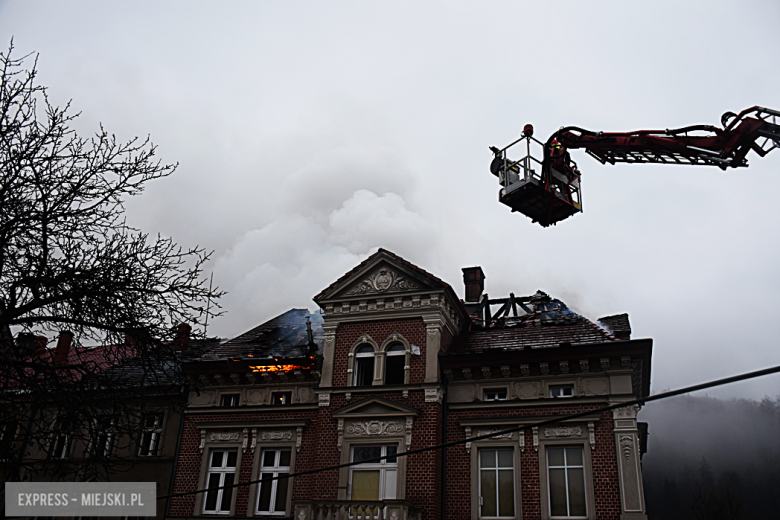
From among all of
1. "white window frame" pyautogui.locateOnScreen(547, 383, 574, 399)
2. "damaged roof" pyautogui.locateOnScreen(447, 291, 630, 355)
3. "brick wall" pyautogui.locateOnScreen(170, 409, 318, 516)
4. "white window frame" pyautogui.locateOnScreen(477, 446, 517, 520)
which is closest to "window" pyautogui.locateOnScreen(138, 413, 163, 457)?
"brick wall" pyautogui.locateOnScreen(170, 409, 318, 516)

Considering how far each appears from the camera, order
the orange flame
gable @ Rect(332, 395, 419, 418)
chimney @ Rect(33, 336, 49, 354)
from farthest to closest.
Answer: the orange flame < gable @ Rect(332, 395, 419, 418) < chimney @ Rect(33, 336, 49, 354)

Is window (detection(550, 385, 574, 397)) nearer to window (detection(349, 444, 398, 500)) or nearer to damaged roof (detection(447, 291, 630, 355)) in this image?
damaged roof (detection(447, 291, 630, 355))

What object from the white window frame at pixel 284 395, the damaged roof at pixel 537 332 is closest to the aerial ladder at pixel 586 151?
the damaged roof at pixel 537 332

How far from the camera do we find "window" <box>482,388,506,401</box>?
19.9 meters

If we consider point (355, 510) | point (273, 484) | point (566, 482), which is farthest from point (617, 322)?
point (273, 484)

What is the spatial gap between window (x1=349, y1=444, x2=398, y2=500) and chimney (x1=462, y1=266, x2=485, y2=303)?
920 cm

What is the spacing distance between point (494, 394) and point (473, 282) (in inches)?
324

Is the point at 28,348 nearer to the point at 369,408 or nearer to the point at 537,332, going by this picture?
the point at 369,408

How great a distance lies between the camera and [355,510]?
18.2 m

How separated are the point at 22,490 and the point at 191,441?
5.49 meters

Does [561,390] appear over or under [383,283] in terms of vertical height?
under

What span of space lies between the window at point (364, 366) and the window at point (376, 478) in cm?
230

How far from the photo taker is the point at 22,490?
1761cm

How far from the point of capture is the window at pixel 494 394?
19938 mm
